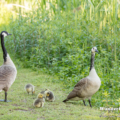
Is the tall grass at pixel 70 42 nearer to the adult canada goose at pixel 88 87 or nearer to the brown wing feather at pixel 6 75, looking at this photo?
the adult canada goose at pixel 88 87

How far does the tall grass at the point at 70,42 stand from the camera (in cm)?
681

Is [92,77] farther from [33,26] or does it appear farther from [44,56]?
[33,26]

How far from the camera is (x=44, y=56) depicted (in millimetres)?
8930

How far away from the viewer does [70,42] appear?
8242 millimetres

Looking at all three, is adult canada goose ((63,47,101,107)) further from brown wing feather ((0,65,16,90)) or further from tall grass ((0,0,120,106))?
brown wing feather ((0,65,16,90))

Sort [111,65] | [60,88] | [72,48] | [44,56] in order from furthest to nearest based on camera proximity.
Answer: [44,56] < [72,48] < [111,65] < [60,88]

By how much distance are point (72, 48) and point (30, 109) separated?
12.5 feet

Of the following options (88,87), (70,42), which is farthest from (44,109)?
A: (70,42)

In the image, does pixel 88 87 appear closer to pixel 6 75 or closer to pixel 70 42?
pixel 6 75

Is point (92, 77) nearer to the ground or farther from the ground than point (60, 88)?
farther from the ground

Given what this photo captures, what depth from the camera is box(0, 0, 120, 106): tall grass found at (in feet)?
22.4

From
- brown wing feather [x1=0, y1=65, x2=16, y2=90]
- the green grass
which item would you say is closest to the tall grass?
the green grass

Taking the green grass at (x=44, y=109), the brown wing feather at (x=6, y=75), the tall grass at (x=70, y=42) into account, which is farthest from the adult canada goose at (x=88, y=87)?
the brown wing feather at (x=6, y=75)

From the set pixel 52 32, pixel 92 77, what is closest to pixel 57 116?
pixel 92 77
